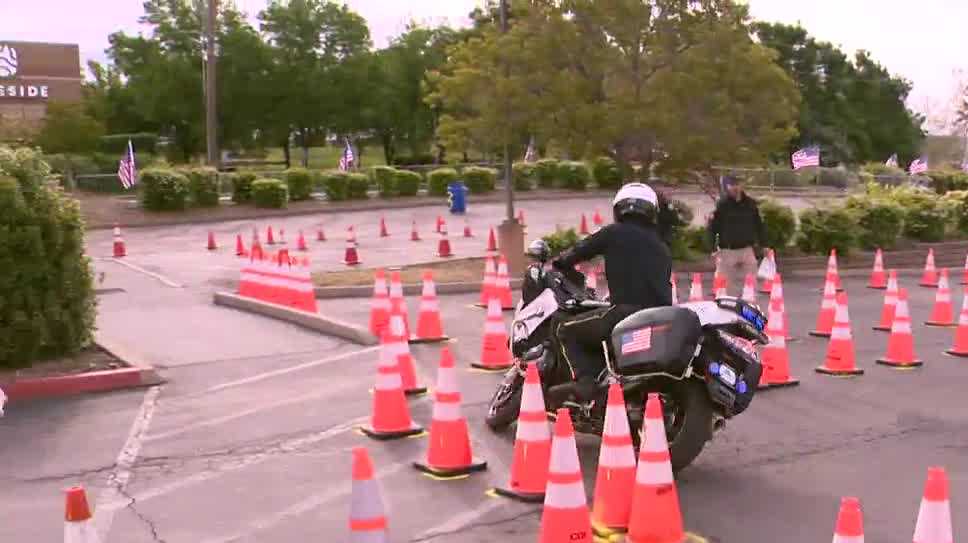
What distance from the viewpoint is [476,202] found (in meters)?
42.1

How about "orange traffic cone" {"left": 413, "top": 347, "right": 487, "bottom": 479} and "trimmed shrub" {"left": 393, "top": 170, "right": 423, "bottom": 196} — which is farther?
"trimmed shrub" {"left": 393, "top": 170, "right": 423, "bottom": 196}

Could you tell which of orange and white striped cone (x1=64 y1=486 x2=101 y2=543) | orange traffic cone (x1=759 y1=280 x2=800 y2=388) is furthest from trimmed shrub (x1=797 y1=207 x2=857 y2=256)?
orange and white striped cone (x1=64 y1=486 x2=101 y2=543)

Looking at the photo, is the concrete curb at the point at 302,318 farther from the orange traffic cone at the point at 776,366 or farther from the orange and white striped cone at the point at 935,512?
the orange and white striped cone at the point at 935,512

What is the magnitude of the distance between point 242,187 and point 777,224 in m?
21.6

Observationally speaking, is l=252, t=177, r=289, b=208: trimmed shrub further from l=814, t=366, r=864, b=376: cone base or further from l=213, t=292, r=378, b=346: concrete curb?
l=814, t=366, r=864, b=376: cone base

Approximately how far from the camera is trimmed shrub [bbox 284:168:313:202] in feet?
128

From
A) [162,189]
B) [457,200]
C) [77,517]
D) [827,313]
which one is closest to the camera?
[77,517]

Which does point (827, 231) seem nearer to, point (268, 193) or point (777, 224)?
point (777, 224)

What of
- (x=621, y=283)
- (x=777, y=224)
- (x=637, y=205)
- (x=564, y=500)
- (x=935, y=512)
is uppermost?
(x=637, y=205)

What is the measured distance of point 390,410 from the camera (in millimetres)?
7836

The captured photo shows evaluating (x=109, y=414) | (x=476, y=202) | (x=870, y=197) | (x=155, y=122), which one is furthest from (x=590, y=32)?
(x=155, y=122)

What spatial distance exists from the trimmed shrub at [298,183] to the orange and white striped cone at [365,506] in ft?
114

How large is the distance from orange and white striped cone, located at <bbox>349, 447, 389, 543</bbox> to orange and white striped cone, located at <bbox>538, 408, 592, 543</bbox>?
0.82 m

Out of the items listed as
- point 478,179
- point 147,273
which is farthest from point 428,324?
point 478,179
